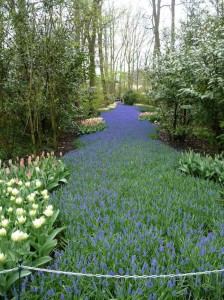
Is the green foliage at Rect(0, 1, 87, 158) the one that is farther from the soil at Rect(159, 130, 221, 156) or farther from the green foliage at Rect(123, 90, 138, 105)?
the green foliage at Rect(123, 90, 138, 105)

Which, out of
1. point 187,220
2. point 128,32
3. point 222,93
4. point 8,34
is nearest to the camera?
point 187,220

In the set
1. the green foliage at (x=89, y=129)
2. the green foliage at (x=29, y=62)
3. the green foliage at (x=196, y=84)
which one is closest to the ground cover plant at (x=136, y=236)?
the green foliage at (x=196, y=84)

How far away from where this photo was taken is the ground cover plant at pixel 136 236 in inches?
77.0

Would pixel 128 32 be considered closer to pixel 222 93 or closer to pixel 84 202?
pixel 222 93

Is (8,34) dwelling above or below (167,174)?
above

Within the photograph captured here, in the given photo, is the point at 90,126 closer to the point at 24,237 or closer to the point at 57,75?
the point at 57,75

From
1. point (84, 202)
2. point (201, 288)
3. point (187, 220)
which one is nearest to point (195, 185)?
point (187, 220)

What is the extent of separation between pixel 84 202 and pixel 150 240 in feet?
4.11

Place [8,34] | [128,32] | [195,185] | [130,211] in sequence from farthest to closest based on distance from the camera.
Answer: [128,32]
[8,34]
[195,185]
[130,211]

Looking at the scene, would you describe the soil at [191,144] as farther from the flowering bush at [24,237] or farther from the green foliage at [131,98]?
the green foliage at [131,98]

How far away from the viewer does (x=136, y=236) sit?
2.58 meters

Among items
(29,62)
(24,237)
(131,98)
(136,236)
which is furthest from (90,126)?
(131,98)

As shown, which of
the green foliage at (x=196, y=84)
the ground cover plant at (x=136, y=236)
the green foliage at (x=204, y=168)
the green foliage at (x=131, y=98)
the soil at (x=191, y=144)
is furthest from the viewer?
the green foliage at (x=131, y=98)

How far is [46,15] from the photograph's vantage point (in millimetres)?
6898
